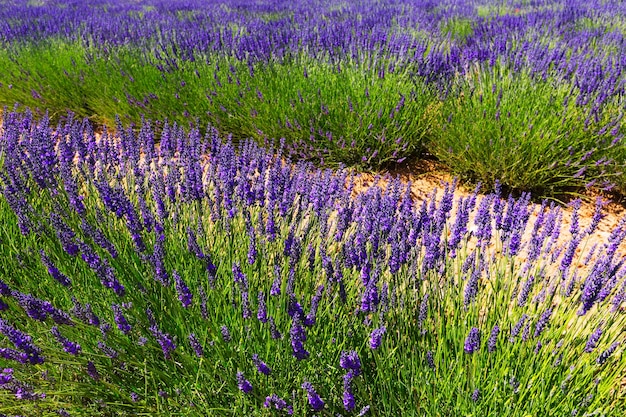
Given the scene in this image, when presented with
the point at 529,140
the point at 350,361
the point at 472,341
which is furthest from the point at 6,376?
the point at 529,140

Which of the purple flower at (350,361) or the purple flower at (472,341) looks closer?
the purple flower at (350,361)

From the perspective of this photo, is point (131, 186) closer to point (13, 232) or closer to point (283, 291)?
point (13, 232)

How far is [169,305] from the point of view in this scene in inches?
58.9

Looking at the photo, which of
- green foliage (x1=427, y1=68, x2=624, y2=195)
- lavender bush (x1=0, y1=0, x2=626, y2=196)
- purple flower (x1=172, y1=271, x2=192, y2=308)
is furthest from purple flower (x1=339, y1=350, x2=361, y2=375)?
green foliage (x1=427, y1=68, x2=624, y2=195)

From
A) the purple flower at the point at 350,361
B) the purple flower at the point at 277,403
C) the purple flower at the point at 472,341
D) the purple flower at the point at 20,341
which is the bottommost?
the purple flower at the point at 277,403

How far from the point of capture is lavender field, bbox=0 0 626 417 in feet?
4.36

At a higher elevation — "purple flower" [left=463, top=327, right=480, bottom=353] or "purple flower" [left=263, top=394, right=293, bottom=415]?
"purple flower" [left=463, top=327, right=480, bottom=353]

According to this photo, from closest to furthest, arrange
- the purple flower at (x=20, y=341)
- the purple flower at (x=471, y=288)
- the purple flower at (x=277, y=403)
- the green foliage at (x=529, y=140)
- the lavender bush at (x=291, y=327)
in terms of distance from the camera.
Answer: the purple flower at (x=20, y=341) < the purple flower at (x=277, y=403) < the lavender bush at (x=291, y=327) < the purple flower at (x=471, y=288) < the green foliage at (x=529, y=140)

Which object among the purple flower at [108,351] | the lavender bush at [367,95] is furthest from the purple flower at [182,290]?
the lavender bush at [367,95]

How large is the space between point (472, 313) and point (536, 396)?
0.31 meters

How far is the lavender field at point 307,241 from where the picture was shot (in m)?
1.33

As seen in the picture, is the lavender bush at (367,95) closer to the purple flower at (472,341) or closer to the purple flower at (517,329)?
the purple flower at (517,329)

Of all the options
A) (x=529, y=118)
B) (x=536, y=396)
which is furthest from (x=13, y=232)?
(x=529, y=118)

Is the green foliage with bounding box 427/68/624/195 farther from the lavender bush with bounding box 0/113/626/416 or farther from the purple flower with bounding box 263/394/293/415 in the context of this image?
the purple flower with bounding box 263/394/293/415
